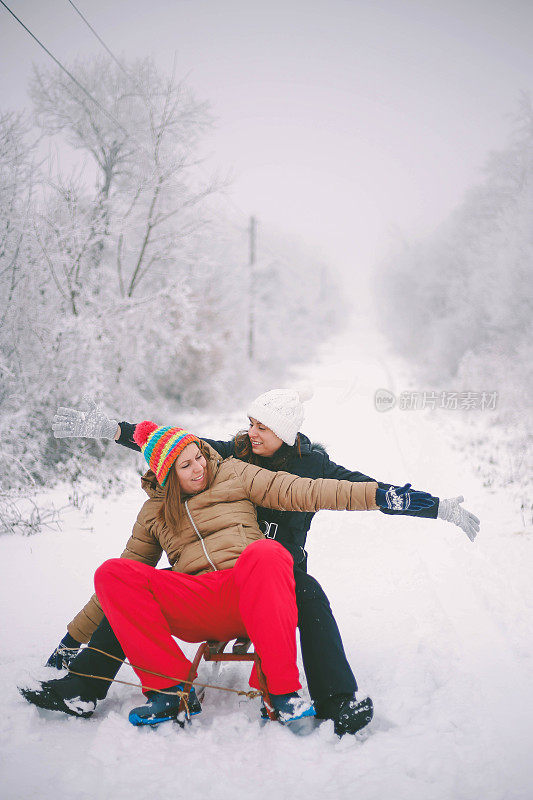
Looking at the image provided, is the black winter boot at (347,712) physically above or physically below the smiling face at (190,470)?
below

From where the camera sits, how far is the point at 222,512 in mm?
2332

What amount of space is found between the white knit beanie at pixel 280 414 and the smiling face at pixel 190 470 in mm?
501

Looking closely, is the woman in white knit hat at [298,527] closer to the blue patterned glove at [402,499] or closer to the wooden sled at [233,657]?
the blue patterned glove at [402,499]

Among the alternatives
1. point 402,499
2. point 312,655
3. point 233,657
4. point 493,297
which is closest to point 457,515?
point 402,499

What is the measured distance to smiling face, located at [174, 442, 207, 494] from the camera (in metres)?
2.34

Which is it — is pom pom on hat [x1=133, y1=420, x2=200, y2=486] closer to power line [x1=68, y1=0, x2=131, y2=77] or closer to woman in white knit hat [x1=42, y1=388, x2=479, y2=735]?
woman in white knit hat [x1=42, y1=388, x2=479, y2=735]

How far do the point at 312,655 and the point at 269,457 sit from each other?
1109 millimetres

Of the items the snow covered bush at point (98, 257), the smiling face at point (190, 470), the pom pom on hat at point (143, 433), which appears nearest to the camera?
the smiling face at point (190, 470)

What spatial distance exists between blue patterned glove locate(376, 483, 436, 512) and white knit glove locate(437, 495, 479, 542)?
118 mm

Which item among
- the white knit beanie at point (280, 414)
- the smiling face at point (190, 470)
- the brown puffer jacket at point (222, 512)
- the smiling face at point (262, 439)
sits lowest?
the brown puffer jacket at point (222, 512)

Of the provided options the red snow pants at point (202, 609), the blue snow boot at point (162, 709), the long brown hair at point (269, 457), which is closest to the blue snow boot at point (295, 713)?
→ the red snow pants at point (202, 609)

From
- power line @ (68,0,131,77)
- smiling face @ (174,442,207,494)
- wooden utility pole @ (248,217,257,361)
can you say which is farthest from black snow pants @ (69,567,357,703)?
wooden utility pole @ (248,217,257,361)

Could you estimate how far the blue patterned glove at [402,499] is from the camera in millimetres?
2215

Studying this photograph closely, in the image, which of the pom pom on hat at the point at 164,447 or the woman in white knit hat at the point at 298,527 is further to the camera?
the pom pom on hat at the point at 164,447
